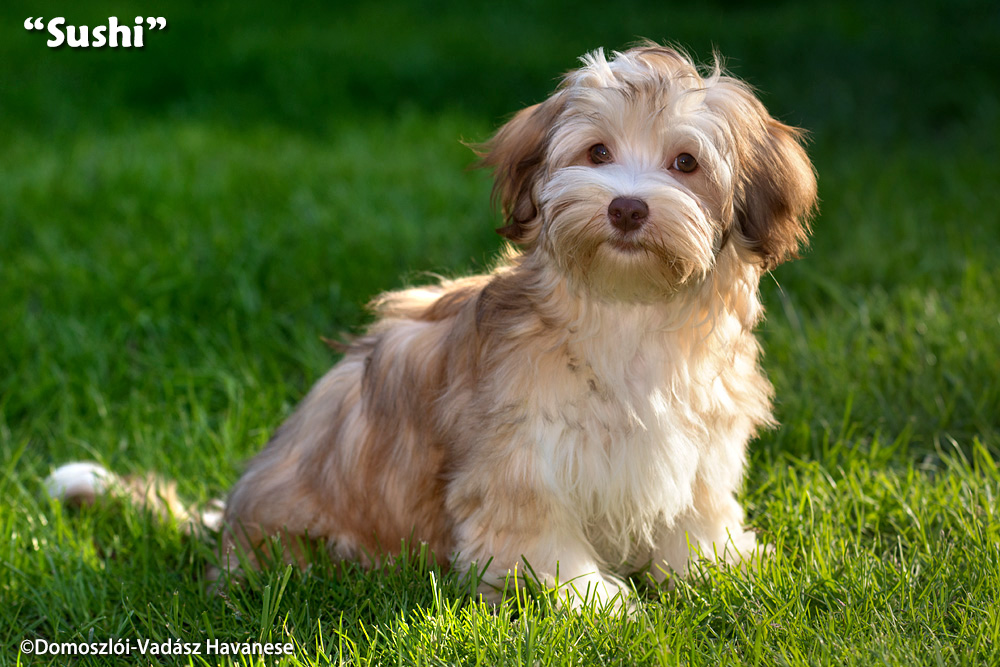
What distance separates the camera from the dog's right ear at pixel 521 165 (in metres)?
2.87

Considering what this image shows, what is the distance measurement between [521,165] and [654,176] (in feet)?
1.43

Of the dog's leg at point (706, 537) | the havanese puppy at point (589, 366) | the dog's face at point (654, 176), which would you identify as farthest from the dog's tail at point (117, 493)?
the dog's face at point (654, 176)

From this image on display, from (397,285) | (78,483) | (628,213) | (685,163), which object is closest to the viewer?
(628,213)

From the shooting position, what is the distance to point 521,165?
2934 millimetres

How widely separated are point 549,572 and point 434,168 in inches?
188

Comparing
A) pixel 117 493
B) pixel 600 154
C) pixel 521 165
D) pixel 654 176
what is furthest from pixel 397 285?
pixel 654 176

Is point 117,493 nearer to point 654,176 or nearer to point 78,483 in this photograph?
point 78,483

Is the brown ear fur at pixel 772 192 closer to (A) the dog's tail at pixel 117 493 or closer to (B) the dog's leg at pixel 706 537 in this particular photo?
(B) the dog's leg at pixel 706 537

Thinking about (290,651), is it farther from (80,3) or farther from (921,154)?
(80,3)

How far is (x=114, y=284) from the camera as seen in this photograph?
546 cm

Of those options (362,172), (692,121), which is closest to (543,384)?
(692,121)

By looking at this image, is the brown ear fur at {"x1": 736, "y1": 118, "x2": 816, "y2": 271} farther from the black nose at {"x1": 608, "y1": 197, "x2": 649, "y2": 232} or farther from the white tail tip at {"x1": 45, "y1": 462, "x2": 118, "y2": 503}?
the white tail tip at {"x1": 45, "y1": 462, "x2": 118, "y2": 503}

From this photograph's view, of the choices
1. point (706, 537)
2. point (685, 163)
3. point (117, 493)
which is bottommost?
point (117, 493)

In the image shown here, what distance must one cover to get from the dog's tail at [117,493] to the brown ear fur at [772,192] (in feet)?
6.93
